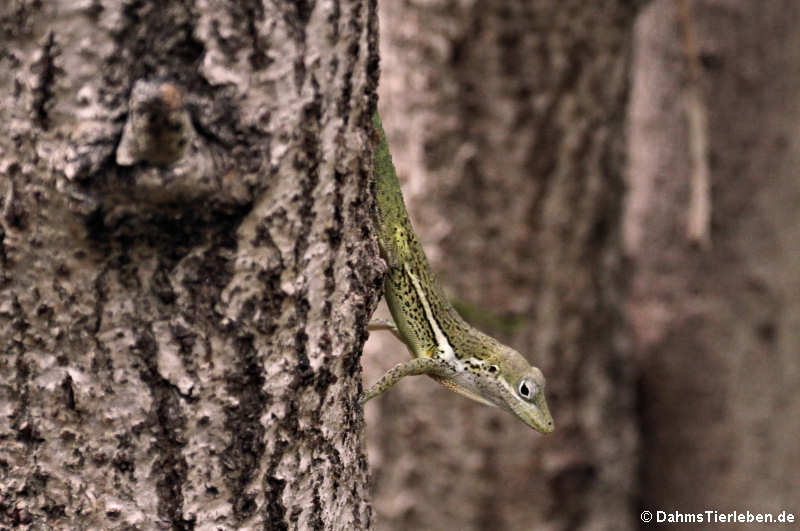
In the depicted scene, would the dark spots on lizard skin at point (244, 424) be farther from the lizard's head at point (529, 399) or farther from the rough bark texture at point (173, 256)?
the lizard's head at point (529, 399)

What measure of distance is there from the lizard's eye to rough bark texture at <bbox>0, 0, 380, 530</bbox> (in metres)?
1.32

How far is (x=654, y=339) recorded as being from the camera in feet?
16.8

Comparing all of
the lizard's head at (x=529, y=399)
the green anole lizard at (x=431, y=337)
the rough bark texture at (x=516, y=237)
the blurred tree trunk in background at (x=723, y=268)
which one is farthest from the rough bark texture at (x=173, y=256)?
the blurred tree trunk in background at (x=723, y=268)

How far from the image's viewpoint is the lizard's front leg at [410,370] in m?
2.44

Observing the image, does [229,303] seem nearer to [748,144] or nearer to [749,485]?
[748,144]

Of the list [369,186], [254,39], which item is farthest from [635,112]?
[254,39]

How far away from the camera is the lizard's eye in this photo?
2908mm

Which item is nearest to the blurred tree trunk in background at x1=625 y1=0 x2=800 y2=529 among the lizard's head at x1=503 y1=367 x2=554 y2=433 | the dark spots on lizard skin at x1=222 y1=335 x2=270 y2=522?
the lizard's head at x1=503 y1=367 x2=554 y2=433

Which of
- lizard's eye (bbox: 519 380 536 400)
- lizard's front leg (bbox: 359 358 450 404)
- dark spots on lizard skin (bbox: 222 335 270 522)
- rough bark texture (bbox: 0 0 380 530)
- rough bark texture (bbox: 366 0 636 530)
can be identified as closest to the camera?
rough bark texture (bbox: 0 0 380 530)

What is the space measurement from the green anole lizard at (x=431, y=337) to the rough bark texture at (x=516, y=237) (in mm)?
1485

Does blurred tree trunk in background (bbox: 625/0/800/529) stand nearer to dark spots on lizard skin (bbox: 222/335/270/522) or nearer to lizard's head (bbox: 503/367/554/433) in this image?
lizard's head (bbox: 503/367/554/433)

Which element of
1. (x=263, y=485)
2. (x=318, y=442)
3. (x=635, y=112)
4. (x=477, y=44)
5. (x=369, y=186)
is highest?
(x=635, y=112)

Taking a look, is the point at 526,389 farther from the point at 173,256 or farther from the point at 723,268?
the point at 723,268

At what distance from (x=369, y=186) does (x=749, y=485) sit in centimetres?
412
